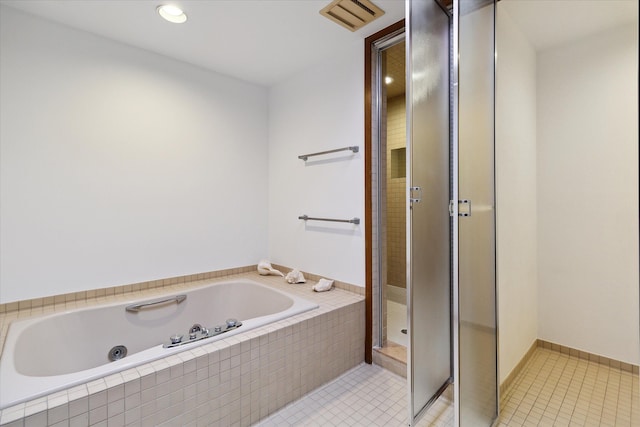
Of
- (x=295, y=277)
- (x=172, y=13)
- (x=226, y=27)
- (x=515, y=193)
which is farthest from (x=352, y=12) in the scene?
(x=295, y=277)

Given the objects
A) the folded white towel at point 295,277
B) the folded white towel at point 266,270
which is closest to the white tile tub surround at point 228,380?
the folded white towel at point 295,277

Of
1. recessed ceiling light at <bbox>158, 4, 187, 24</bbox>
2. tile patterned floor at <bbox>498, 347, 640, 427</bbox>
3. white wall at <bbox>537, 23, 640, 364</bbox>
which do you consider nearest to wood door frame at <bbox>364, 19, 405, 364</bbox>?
tile patterned floor at <bbox>498, 347, 640, 427</bbox>

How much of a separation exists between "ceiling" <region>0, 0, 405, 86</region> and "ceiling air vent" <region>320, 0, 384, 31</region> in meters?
0.04

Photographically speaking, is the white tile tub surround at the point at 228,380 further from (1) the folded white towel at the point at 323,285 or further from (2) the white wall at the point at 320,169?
(2) the white wall at the point at 320,169

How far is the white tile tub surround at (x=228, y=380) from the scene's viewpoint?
1.08 meters

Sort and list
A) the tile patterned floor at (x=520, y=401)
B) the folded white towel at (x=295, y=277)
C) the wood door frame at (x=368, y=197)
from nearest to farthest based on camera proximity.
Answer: the tile patterned floor at (x=520, y=401), the wood door frame at (x=368, y=197), the folded white towel at (x=295, y=277)

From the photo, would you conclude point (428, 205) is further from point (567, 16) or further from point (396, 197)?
point (396, 197)

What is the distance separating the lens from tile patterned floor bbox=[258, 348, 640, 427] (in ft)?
5.05

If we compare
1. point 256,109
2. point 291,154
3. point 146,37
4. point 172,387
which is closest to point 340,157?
point 291,154

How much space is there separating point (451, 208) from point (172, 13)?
193 centimetres

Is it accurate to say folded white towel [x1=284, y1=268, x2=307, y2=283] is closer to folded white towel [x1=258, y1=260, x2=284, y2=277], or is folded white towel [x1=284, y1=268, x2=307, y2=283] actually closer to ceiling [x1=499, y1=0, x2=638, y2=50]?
folded white towel [x1=258, y1=260, x2=284, y2=277]

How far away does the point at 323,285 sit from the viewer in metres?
2.26

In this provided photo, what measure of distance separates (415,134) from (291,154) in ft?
5.22

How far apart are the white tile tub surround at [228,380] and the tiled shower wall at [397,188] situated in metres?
1.26
